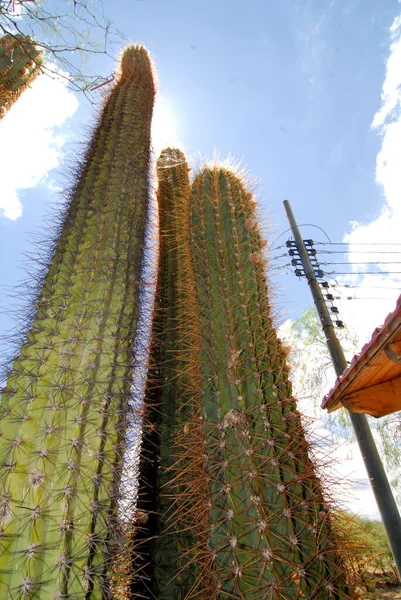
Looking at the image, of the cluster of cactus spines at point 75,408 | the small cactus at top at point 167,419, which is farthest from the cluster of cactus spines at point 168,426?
the cluster of cactus spines at point 75,408

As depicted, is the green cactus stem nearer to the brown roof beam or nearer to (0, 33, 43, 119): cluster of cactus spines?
the brown roof beam

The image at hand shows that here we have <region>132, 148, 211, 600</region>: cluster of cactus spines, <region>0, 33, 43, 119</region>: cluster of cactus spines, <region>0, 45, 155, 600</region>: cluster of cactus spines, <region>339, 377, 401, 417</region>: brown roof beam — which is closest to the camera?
<region>0, 45, 155, 600</region>: cluster of cactus spines

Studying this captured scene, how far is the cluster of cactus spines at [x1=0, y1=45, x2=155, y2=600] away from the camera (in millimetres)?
1448

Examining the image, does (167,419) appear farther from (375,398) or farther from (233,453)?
(375,398)

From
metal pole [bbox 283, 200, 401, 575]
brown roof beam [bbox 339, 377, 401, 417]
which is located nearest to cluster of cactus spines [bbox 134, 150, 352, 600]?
brown roof beam [bbox 339, 377, 401, 417]

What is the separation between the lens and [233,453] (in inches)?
71.2

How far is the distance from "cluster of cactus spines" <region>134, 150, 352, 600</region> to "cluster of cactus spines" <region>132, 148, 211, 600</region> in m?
0.01

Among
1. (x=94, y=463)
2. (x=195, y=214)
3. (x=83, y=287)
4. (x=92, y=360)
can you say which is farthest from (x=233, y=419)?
(x=195, y=214)

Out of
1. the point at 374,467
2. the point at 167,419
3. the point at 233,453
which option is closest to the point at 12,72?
the point at 167,419

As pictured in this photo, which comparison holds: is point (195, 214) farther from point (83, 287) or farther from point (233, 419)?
point (233, 419)

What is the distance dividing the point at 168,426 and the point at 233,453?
40.1 inches

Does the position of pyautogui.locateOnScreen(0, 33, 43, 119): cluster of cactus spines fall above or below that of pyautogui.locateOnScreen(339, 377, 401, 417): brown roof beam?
above

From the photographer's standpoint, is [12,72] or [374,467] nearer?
[374,467]

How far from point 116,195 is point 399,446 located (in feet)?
29.8
